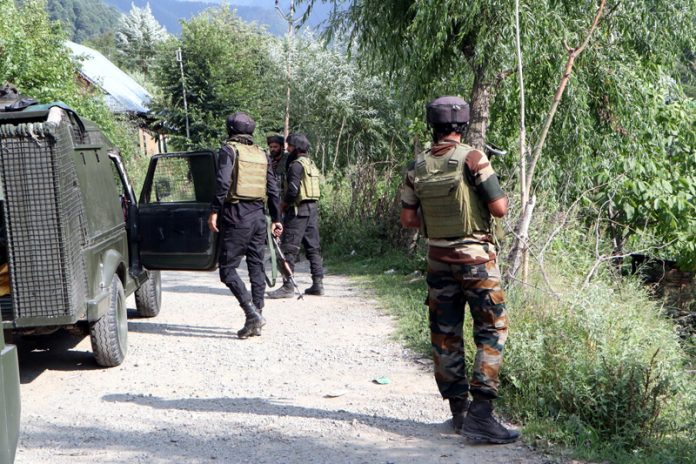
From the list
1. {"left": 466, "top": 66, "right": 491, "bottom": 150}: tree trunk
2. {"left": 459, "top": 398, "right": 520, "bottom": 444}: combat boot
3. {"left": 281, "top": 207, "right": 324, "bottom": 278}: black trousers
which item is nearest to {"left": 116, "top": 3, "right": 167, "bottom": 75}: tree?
{"left": 281, "top": 207, "right": 324, "bottom": 278}: black trousers

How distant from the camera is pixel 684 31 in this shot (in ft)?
34.9

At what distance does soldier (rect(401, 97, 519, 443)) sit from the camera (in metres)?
4.58

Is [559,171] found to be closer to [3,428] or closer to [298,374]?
[298,374]

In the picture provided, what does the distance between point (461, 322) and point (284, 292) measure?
538 centimetres

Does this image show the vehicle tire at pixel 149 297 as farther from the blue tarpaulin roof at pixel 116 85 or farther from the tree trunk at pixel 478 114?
the blue tarpaulin roof at pixel 116 85

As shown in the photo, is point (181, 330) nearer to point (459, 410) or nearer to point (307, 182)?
point (307, 182)

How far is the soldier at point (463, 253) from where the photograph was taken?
4578mm

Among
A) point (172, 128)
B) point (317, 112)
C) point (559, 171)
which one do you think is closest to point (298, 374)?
point (559, 171)

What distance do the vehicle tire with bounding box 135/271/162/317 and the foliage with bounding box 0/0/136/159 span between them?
1014 centimetres

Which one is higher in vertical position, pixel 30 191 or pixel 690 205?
pixel 30 191

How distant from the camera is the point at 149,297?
8.70m

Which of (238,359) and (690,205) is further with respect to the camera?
(690,205)

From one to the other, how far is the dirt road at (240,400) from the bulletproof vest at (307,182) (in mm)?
1805

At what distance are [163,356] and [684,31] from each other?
7575 mm
